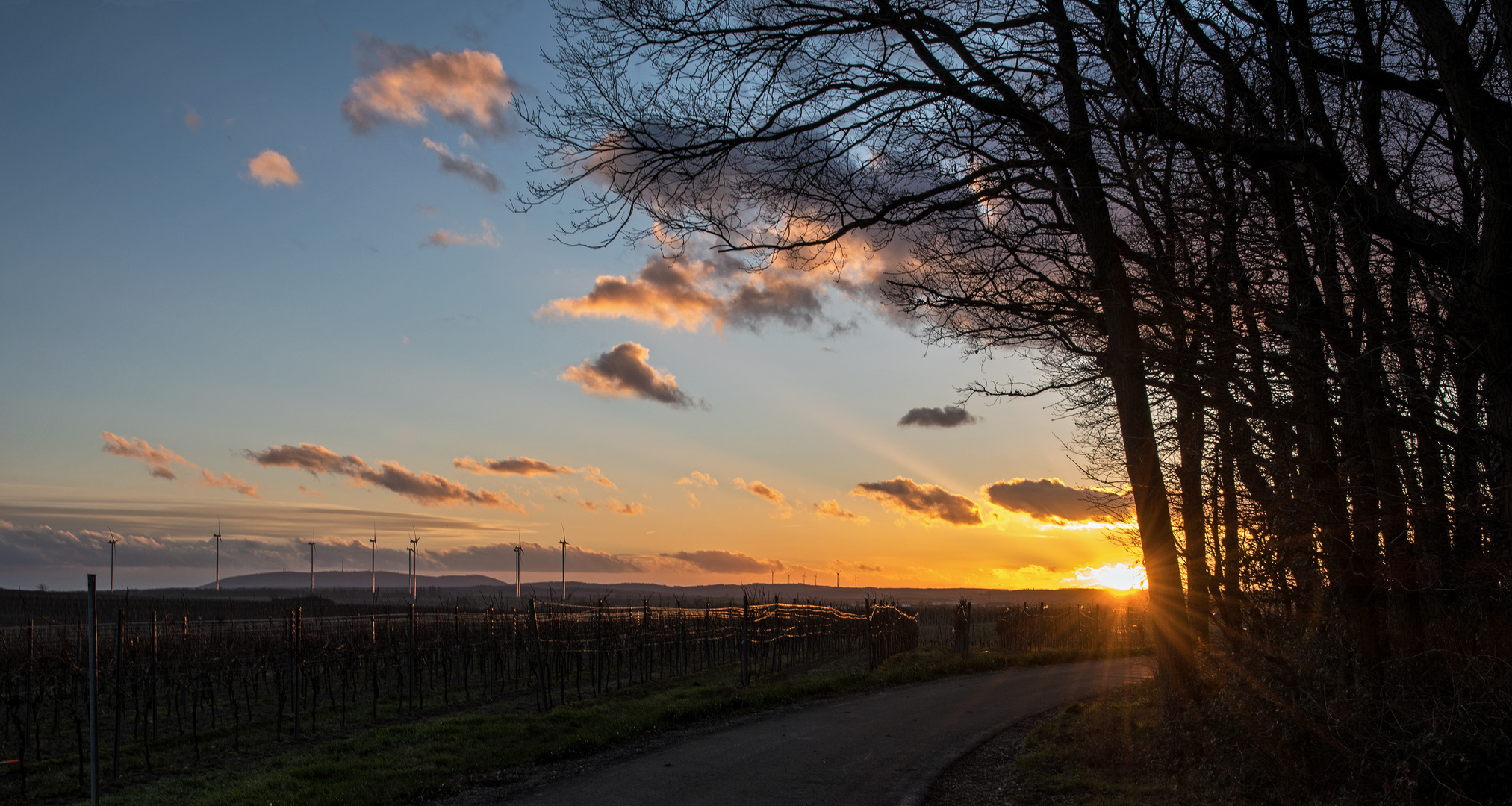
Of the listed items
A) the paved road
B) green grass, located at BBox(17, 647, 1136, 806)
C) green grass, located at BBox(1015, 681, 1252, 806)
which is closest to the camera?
green grass, located at BBox(1015, 681, 1252, 806)

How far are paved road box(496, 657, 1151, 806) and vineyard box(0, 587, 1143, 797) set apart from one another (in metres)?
5.41

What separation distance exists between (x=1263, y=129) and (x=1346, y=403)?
2.14 m

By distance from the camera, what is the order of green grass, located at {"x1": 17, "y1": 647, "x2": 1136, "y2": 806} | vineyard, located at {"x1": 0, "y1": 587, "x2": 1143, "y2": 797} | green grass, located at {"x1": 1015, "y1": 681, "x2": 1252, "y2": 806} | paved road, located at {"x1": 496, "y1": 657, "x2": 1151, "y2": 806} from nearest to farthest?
green grass, located at {"x1": 1015, "y1": 681, "x2": 1252, "y2": 806}, paved road, located at {"x1": 496, "y1": 657, "x2": 1151, "y2": 806}, green grass, located at {"x1": 17, "y1": 647, "x2": 1136, "y2": 806}, vineyard, located at {"x1": 0, "y1": 587, "x2": 1143, "y2": 797}

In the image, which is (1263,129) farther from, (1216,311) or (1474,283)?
(1474,283)

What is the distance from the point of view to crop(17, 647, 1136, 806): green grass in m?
9.27

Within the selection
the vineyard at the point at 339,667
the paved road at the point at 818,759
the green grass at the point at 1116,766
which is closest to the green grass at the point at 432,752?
the paved road at the point at 818,759

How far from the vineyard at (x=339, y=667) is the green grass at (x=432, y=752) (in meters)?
1.45

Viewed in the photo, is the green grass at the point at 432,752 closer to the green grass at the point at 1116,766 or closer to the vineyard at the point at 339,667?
the vineyard at the point at 339,667

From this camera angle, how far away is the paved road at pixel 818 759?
8.41 metres

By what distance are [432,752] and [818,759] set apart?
4.72 m

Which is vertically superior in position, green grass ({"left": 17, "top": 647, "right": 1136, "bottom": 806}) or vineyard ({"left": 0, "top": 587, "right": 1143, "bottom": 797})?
green grass ({"left": 17, "top": 647, "right": 1136, "bottom": 806})

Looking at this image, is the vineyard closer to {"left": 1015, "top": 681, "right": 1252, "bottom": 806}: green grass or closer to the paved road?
the paved road

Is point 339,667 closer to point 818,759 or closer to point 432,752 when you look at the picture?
point 432,752

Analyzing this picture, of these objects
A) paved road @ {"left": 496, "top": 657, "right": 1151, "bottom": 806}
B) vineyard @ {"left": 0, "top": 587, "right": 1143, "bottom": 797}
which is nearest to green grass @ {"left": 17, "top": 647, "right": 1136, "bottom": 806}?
paved road @ {"left": 496, "top": 657, "right": 1151, "bottom": 806}
